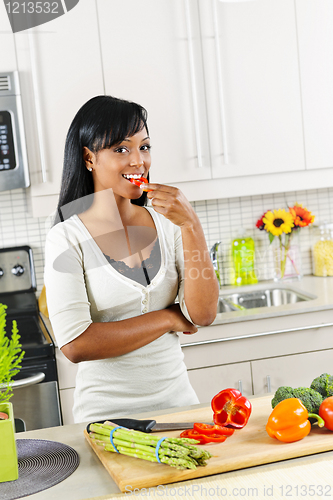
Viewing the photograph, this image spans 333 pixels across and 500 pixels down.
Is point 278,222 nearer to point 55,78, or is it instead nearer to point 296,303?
point 296,303

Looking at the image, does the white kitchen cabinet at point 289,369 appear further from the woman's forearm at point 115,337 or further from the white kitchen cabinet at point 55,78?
the white kitchen cabinet at point 55,78

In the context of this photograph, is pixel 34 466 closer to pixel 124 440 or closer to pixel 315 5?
pixel 124 440

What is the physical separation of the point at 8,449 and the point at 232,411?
423 mm

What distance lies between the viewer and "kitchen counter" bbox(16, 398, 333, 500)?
2.60ft

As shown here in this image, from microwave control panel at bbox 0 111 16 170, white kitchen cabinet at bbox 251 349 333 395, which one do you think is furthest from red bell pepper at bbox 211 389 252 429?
microwave control panel at bbox 0 111 16 170

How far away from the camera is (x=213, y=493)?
80 centimetres

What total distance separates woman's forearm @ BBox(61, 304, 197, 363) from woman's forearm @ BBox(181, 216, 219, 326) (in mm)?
88

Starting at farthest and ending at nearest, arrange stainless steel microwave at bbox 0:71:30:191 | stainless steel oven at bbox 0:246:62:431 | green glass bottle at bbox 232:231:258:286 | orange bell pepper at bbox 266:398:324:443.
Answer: green glass bottle at bbox 232:231:258:286 → stainless steel microwave at bbox 0:71:30:191 → stainless steel oven at bbox 0:246:62:431 → orange bell pepper at bbox 266:398:324:443

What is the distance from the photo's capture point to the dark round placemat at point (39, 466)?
0.83 metres

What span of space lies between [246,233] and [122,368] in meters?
1.51

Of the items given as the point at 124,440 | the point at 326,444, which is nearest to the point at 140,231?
the point at 124,440

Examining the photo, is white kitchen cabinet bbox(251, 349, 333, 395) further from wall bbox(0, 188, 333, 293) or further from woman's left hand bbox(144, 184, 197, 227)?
woman's left hand bbox(144, 184, 197, 227)

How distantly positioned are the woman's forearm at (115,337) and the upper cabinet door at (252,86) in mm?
1128

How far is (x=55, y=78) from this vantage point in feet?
6.63
